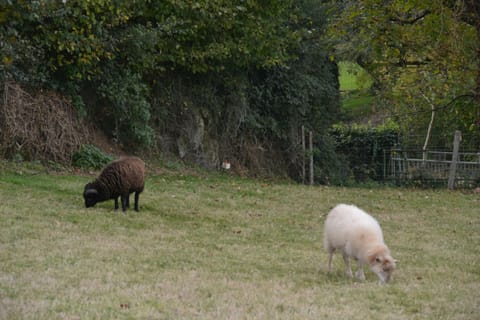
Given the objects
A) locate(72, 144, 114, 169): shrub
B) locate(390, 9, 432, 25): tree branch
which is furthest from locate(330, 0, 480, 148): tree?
locate(72, 144, 114, 169): shrub

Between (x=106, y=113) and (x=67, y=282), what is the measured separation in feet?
46.8

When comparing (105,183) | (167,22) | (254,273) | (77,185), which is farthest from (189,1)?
(254,273)

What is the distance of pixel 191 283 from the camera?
328 inches

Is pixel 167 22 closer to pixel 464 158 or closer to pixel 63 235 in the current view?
pixel 63 235

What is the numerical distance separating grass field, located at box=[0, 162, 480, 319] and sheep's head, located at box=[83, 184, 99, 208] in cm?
16

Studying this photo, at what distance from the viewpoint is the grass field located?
23.9 ft

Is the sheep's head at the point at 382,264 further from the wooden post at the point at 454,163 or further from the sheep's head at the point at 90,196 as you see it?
the wooden post at the point at 454,163

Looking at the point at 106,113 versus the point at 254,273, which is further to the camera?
the point at 106,113

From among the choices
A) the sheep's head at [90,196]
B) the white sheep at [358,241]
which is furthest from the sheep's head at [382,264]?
the sheep's head at [90,196]

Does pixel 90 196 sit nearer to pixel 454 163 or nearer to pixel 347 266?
pixel 347 266

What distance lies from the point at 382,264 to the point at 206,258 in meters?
2.59

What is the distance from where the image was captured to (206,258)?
10.2 metres

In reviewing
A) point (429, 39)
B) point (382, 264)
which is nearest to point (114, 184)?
point (382, 264)

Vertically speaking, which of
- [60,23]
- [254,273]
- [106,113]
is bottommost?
[254,273]
